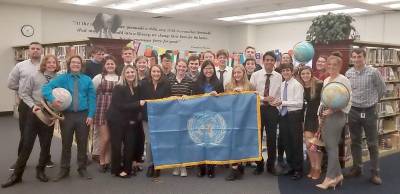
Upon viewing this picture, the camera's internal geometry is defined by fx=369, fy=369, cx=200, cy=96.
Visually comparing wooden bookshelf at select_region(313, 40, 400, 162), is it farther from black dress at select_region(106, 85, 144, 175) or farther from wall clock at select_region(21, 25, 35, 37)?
wall clock at select_region(21, 25, 35, 37)

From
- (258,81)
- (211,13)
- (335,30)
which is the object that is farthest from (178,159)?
(211,13)

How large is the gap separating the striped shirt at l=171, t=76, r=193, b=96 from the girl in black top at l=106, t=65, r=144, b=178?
0.45 metres

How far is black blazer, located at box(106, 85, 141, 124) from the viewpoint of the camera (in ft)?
13.9

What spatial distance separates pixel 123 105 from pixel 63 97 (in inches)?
25.6

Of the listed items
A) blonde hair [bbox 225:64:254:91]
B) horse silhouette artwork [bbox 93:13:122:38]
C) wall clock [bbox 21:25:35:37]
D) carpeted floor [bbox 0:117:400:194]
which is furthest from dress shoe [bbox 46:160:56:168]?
wall clock [bbox 21:25:35:37]

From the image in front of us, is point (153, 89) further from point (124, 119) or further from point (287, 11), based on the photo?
point (287, 11)

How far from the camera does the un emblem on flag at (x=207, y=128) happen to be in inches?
171

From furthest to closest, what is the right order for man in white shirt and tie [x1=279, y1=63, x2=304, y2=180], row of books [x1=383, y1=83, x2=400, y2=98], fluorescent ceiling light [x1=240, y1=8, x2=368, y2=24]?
fluorescent ceiling light [x1=240, y1=8, x2=368, y2=24]
row of books [x1=383, y1=83, x2=400, y2=98]
man in white shirt and tie [x1=279, y1=63, x2=304, y2=180]

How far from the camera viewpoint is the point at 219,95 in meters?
4.33

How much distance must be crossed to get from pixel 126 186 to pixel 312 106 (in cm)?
233

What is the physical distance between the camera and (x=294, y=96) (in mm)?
4258

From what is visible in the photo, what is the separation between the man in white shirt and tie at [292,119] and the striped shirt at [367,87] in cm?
68

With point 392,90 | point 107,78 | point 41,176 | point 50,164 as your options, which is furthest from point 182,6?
point 41,176

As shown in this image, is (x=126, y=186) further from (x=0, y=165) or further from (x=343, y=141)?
(x=343, y=141)
